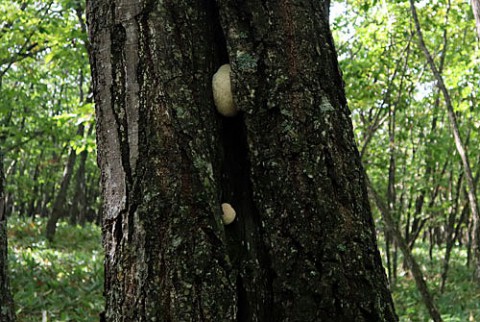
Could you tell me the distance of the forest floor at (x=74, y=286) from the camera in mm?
6707

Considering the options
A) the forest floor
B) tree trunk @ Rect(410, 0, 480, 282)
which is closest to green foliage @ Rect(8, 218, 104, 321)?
the forest floor

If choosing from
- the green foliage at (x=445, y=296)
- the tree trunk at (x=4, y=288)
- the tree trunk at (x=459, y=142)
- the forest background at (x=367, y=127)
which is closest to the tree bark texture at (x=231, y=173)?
the tree trunk at (x=4, y=288)

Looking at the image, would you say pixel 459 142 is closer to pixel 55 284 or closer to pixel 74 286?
pixel 74 286

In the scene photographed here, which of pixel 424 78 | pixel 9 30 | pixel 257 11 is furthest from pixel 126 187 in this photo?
pixel 424 78

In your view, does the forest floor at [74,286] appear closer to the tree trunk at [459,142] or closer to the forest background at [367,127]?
the forest background at [367,127]

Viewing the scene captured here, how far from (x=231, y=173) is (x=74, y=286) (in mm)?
7124

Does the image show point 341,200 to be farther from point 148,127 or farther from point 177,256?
point 148,127

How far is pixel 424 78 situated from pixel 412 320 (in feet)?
22.9

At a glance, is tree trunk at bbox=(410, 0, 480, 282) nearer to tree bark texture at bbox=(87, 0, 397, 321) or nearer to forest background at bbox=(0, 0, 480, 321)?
forest background at bbox=(0, 0, 480, 321)

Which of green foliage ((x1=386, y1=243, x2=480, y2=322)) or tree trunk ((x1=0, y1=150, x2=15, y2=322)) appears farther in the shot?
green foliage ((x1=386, y1=243, x2=480, y2=322))

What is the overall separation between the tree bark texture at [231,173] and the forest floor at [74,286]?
543 centimetres

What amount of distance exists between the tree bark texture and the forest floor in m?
5.43

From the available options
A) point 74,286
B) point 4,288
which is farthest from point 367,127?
point 4,288

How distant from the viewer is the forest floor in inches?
264
